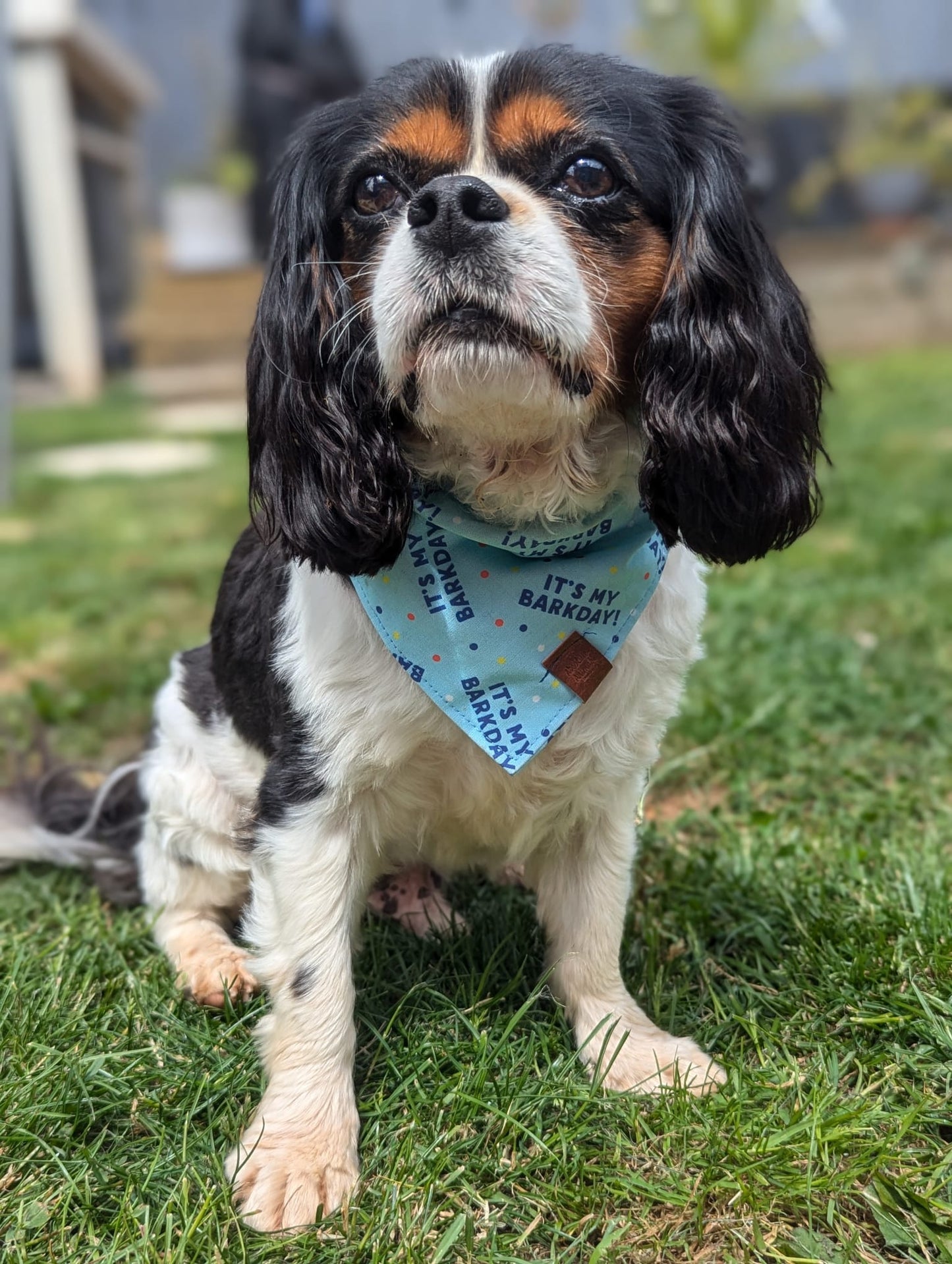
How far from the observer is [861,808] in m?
3.16

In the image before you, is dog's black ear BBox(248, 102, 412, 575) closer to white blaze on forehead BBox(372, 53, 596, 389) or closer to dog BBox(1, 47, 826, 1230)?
dog BBox(1, 47, 826, 1230)

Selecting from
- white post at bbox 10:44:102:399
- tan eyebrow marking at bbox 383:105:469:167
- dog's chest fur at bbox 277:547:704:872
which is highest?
tan eyebrow marking at bbox 383:105:469:167

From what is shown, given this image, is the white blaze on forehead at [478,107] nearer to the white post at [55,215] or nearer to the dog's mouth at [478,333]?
the dog's mouth at [478,333]

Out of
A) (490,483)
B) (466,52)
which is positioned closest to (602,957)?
(490,483)

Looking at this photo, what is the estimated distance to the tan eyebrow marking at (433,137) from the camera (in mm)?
2020

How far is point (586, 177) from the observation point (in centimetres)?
200

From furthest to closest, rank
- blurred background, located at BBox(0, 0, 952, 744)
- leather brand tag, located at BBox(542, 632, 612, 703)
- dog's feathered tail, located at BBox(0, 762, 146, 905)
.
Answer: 1. blurred background, located at BBox(0, 0, 952, 744)
2. dog's feathered tail, located at BBox(0, 762, 146, 905)
3. leather brand tag, located at BBox(542, 632, 612, 703)

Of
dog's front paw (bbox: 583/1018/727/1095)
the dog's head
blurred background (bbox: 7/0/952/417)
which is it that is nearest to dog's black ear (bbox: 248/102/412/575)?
the dog's head

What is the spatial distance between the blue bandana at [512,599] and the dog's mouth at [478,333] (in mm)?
363

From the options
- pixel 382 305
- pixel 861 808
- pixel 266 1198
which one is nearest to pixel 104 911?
pixel 266 1198

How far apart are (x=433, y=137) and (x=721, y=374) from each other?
0.62 m

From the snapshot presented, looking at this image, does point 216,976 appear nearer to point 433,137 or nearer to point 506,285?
point 506,285

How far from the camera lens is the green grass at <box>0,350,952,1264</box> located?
184cm

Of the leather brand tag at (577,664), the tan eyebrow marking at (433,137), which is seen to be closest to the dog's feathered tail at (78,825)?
the leather brand tag at (577,664)
